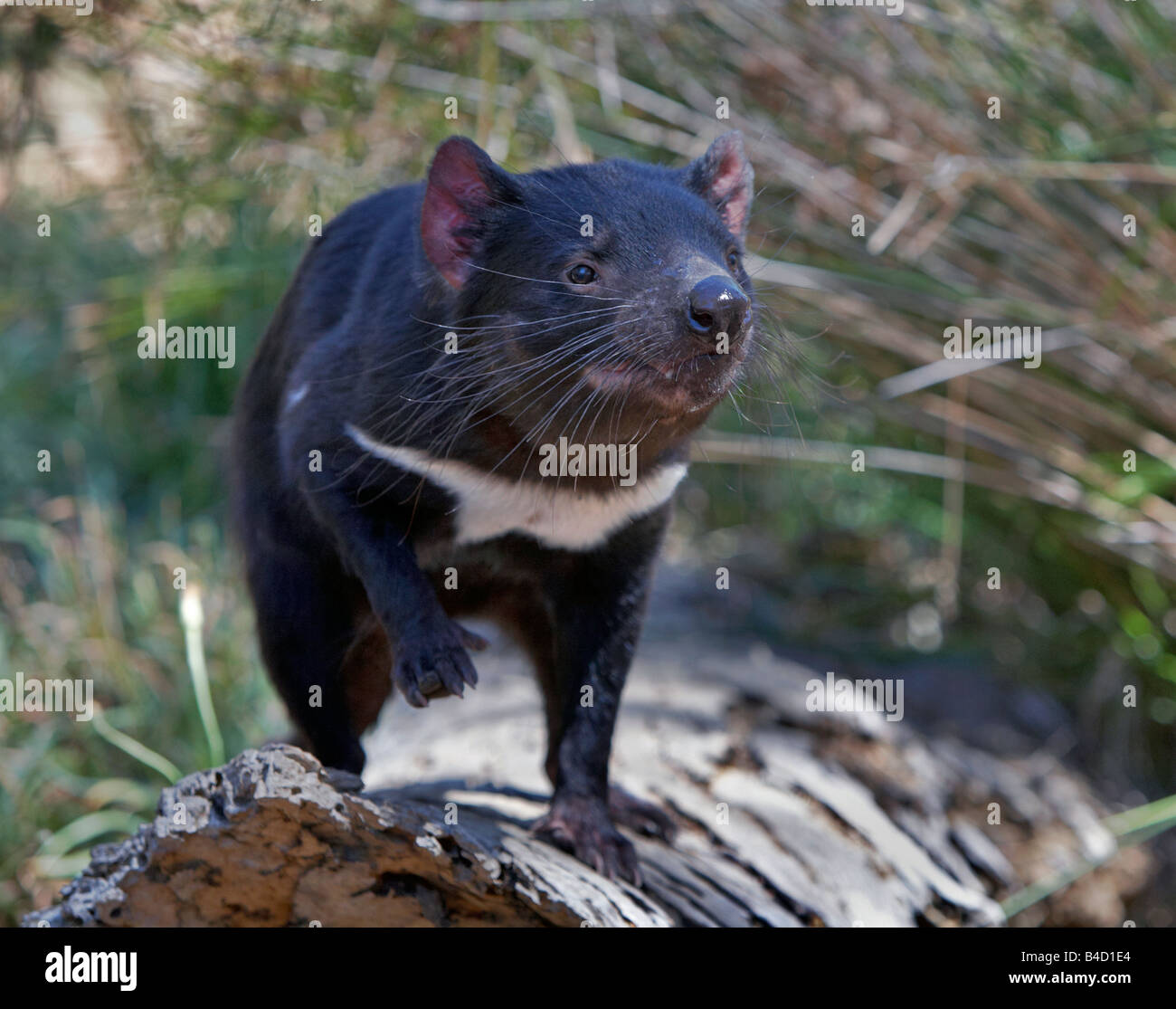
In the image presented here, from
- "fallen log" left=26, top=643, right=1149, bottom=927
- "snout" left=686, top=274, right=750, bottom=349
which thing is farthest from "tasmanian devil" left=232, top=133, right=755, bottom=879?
"fallen log" left=26, top=643, right=1149, bottom=927

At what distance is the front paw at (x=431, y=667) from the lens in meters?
2.47

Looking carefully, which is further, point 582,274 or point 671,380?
point 582,274

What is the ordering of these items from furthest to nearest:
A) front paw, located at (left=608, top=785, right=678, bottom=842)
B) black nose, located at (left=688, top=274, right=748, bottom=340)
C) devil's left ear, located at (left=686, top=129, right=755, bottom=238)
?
front paw, located at (left=608, top=785, right=678, bottom=842) < devil's left ear, located at (left=686, top=129, right=755, bottom=238) < black nose, located at (left=688, top=274, right=748, bottom=340)

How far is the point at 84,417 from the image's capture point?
5.87 metres

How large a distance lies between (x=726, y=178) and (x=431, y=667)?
1.19 meters

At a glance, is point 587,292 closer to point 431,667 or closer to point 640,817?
point 431,667

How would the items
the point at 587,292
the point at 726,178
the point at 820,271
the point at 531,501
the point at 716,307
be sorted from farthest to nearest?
the point at 820,271
the point at 726,178
the point at 531,501
the point at 587,292
the point at 716,307

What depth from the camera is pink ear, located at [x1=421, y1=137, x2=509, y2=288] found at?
2539 mm

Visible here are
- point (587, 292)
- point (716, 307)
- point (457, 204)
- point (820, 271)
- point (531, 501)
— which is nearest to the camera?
point (716, 307)

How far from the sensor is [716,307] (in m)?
2.22

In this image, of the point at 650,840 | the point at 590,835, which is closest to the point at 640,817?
the point at 650,840

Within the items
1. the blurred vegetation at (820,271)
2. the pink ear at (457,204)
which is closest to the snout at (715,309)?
the pink ear at (457,204)

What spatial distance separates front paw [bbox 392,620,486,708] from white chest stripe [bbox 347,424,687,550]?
0.28 metres

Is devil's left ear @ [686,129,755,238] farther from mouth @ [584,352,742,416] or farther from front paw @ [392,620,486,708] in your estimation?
front paw @ [392,620,486,708]
